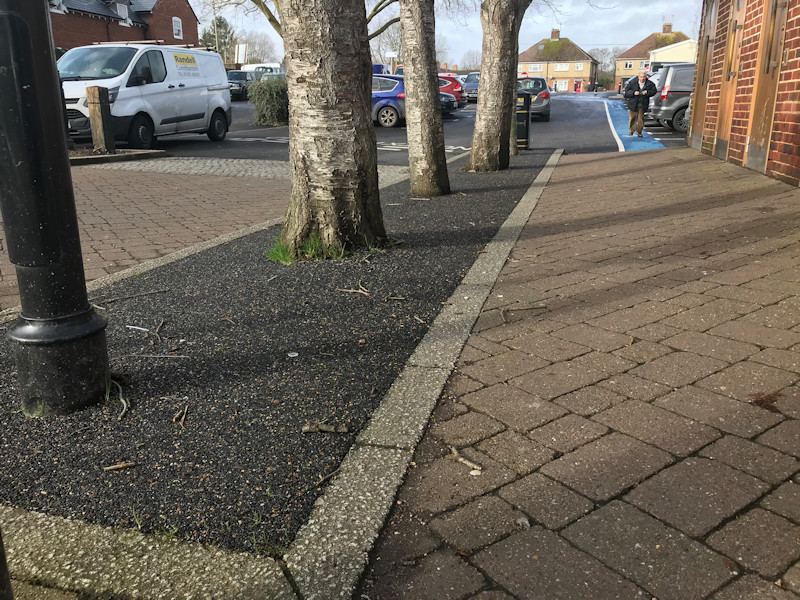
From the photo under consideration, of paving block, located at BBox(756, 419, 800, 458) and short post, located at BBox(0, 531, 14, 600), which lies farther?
paving block, located at BBox(756, 419, 800, 458)

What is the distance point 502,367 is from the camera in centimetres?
321

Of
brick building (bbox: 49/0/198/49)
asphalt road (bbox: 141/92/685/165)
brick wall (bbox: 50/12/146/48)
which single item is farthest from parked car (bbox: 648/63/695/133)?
brick wall (bbox: 50/12/146/48)

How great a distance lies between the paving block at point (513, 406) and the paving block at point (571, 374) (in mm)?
63

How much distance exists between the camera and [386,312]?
13.1ft

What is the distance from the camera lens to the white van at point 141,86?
13.6 metres

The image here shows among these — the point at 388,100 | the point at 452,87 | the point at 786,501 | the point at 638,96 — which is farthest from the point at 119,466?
the point at 452,87

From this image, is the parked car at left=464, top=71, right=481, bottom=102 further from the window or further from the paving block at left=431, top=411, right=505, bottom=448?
the paving block at left=431, top=411, right=505, bottom=448

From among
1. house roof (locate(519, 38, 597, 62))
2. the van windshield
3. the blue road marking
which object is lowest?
the blue road marking

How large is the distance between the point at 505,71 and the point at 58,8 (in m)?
30.2

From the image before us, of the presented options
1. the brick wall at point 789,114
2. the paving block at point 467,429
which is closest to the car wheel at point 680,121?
the brick wall at point 789,114

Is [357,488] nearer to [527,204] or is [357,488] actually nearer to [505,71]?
[527,204]

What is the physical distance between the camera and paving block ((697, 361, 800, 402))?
2.86 m

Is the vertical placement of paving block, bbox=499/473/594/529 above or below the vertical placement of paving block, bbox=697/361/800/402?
below

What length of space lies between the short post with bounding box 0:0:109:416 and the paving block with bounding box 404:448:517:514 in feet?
4.63
